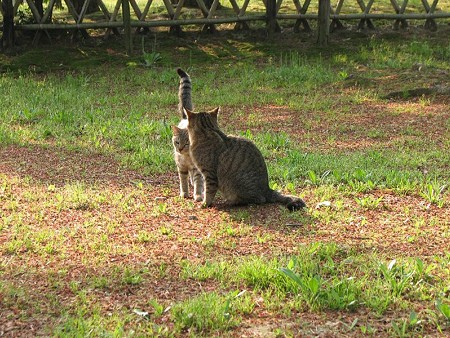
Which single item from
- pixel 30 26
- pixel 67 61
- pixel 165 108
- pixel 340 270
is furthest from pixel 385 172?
pixel 30 26

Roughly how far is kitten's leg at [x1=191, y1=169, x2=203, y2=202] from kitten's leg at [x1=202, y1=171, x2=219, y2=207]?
0.89 ft

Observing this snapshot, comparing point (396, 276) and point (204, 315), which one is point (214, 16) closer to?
point (396, 276)

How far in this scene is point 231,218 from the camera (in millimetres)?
7586

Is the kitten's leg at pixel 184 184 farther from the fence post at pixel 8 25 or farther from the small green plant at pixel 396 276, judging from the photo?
the fence post at pixel 8 25

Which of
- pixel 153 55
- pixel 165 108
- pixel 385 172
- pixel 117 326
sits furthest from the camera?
pixel 153 55

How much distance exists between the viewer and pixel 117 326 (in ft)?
16.8

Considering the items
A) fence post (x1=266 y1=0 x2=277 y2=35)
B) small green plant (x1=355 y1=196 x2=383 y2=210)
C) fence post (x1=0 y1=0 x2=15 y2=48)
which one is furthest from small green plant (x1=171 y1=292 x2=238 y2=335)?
fence post (x1=266 y1=0 x2=277 y2=35)

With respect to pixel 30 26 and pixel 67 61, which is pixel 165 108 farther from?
pixel 30 26

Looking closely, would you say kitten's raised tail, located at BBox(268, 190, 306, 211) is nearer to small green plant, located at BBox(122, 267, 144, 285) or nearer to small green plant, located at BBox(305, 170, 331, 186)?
small green plant, located at BBox(305, 170, 331, 186)

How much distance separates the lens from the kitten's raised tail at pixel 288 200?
7.70m

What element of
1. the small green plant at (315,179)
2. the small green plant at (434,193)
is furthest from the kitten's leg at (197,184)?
the small green plant at (434,193)

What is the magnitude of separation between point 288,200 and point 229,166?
2.47ft

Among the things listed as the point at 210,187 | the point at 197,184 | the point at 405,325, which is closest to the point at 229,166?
the point at 210,187

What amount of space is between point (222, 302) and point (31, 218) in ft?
9.77
